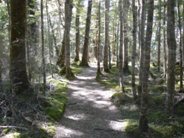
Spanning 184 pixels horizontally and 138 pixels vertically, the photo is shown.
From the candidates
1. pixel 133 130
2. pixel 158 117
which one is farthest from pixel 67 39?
pixel 133 130

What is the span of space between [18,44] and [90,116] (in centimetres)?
446

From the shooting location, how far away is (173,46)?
13523mm

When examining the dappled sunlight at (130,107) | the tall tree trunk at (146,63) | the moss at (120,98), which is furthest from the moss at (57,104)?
the tall tree trunk at (146,63)

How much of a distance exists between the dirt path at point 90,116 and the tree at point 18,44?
2.43m

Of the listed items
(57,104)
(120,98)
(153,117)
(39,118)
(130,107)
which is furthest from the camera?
(120,98)

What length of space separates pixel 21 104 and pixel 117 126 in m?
3.93

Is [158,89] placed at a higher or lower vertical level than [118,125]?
higher

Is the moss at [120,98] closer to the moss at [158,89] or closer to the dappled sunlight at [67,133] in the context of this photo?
the moss at [158,89]

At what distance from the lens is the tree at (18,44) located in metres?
15.0

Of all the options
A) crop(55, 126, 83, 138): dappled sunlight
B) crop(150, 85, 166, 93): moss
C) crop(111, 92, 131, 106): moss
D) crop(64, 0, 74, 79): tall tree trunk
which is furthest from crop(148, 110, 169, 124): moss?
crop(64, 0, 74, 79): tall tree trunk

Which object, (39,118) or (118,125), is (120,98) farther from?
(39,118)

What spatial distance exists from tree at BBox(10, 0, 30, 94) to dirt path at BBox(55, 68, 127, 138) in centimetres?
243

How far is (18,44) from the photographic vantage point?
15031mm

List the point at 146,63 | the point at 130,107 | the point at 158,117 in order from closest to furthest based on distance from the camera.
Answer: the point at 146,63, the point at 158,117, the point at 130,107
